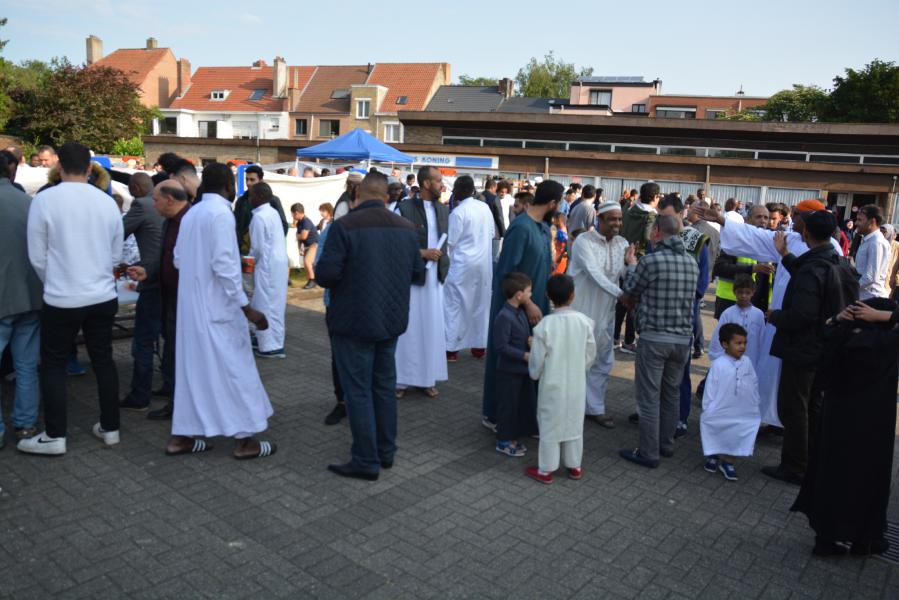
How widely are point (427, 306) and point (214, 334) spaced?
2279 mm

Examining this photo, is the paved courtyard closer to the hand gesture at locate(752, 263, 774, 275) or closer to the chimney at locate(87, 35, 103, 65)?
the hand gesture at locate(752, 263, 774, 275)

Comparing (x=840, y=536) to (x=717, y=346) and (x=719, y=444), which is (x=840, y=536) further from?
(x=717, y=346)

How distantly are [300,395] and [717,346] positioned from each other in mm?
3782

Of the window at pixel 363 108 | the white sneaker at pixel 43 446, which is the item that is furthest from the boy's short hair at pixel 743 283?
the window at pixel 363 108

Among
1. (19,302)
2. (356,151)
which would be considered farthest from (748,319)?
(356,151)

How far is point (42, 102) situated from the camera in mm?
43969

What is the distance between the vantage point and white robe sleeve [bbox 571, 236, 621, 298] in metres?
5.65

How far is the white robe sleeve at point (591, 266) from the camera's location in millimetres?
5652

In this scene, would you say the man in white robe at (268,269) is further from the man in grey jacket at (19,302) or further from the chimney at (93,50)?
the chimney at (93,50)

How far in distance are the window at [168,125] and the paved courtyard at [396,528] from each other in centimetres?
5847

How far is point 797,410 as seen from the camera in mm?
4961

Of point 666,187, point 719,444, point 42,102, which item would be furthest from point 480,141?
point 719,444

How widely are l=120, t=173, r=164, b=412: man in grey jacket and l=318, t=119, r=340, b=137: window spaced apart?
49802 mm

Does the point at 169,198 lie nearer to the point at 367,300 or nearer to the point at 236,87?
the point at 367,300
